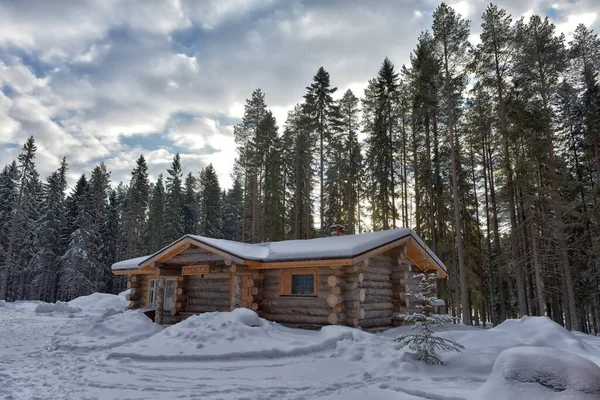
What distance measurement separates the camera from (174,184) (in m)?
41.1

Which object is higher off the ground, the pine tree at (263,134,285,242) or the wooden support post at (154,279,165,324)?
the pine tree at (263,134,285,242)

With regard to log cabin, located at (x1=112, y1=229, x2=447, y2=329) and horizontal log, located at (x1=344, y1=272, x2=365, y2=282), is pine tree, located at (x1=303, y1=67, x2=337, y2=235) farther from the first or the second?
horizontal log, located at (x1=344, y1=272, x2=365, y2=282)

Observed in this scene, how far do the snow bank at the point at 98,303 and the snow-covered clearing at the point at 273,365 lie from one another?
38.3ft

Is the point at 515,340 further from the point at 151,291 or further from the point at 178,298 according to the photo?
the point at 151,291

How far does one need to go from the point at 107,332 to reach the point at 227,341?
4.91 m

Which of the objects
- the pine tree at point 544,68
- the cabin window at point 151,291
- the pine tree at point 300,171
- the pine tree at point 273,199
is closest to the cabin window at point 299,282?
the cabin window at point 151,291

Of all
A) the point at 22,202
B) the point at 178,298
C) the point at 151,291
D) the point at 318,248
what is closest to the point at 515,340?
the point at 318,248

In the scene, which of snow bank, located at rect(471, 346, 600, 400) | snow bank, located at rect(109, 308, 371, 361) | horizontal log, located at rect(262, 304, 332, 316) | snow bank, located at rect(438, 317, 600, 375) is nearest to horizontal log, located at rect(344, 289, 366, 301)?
horizontal log, located at rect(262, 304, 332, 316)

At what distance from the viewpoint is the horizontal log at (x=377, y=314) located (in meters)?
12.9

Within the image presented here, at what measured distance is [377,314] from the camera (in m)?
13.5

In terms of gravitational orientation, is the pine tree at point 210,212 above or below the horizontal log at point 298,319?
above

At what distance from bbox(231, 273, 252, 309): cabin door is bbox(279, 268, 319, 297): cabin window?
4.25 feet

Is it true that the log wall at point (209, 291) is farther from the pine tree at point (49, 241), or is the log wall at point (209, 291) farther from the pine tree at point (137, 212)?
the pine tree at point (49, 241)

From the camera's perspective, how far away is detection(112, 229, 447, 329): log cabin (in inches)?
486
